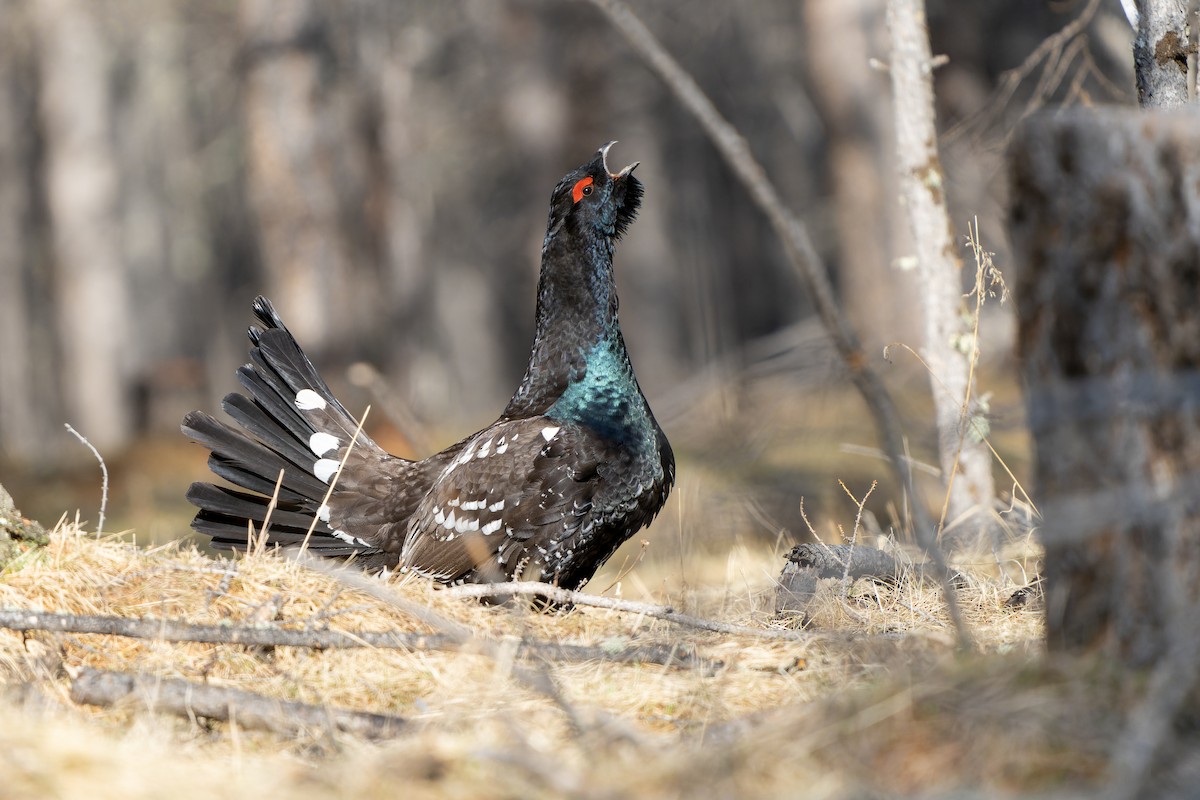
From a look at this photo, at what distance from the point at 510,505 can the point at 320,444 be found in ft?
4.11

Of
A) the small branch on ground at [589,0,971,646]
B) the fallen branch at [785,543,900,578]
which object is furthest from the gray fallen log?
the small branch on ground at [589,0,971,646]

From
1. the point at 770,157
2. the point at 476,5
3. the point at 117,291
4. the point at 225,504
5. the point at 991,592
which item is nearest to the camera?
the point at 991,592

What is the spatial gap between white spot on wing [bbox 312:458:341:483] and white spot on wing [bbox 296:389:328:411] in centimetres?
26

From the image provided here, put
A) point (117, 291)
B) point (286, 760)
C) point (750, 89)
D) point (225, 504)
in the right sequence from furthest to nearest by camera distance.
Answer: point (750, 89) → point (117, 291) → point (225, 504) → point (286, 760)

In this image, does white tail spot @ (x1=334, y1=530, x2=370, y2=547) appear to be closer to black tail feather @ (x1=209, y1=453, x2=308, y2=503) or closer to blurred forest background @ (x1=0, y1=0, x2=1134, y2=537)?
black tail feather @ (x1=209, y1=453, x2=308, y2=503)

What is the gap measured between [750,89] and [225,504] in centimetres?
2436

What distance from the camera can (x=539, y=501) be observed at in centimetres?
455

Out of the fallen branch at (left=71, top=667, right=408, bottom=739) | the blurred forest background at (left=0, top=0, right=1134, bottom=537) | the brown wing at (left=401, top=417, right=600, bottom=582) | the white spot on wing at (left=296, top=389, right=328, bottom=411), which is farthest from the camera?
the blurred forest background at (left=0, top=0, right=1134, bottom=537)

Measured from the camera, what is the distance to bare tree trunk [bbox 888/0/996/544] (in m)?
5.21

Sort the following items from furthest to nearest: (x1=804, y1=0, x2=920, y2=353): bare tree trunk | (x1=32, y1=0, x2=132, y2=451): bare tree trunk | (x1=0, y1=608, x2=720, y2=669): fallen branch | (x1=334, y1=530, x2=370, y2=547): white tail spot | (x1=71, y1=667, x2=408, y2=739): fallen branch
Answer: (x1=32, y1=0, x2=132, y2=451): bare tree trunk → (x1=804, y1=0, x2=920, y2=353): bare tree trunk → (x1=334, y1=530, x2=370, y2=547): white tail spot → (x1=0, y1=608, x2=720, y2=669): fallen branch → (x1=71, y1=667, x2=408, y2=739): fallen branch

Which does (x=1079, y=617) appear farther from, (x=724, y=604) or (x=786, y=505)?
(x=786, y=505)

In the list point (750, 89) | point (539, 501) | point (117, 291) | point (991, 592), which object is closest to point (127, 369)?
point (117, 291)

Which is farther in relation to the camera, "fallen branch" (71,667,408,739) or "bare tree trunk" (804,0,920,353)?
"bare tree trunk" (804,0,920,353)

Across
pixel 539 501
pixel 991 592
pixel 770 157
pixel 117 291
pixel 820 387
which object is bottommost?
pixel 991 592
